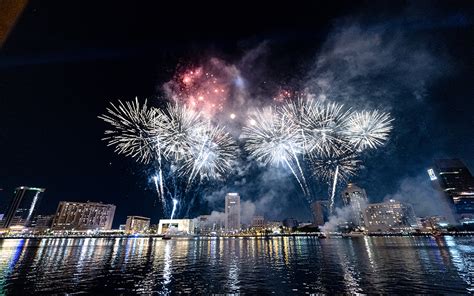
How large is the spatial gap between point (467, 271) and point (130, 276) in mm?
39999

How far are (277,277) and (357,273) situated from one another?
994 centimetres

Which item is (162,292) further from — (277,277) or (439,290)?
(439,290)

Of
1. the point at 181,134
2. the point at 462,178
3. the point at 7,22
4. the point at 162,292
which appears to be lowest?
the point at 162,292

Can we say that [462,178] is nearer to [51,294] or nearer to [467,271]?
[467,271]

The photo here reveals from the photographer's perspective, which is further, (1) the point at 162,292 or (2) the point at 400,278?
(2) the point at 400,278

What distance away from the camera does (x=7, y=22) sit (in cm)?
367

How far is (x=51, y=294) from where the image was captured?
18.6 m

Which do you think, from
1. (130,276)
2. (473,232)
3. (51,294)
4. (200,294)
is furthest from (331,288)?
(473,232)

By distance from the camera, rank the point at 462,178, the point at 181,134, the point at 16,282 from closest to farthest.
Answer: the point at 16,282 < the point at 181,134 < the point at 462,178

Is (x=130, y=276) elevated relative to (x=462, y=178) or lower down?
lower down

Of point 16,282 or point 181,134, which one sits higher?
point 181,134

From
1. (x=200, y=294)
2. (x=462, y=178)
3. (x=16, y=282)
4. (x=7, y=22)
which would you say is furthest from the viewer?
(x=462, y=178)

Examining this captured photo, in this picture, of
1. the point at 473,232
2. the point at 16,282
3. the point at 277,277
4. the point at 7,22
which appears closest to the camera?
the point at 7,22

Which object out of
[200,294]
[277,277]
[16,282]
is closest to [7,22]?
[200,294]
